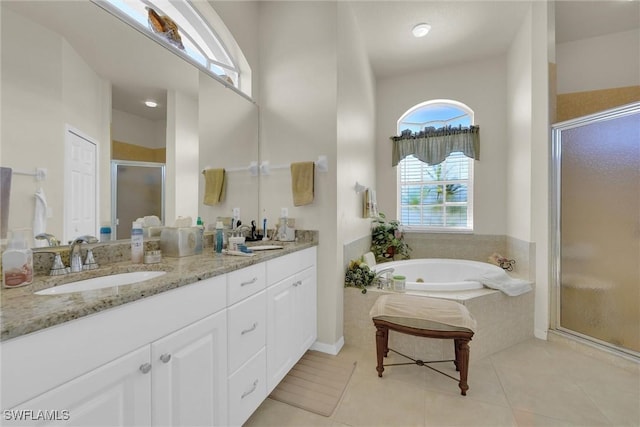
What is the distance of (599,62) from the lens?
2887 millimetres

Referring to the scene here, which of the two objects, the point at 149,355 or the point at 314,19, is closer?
the point at 149,355

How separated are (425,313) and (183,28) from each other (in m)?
2.55

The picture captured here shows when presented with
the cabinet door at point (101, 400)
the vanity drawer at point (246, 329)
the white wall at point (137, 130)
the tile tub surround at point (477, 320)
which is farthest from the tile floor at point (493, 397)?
the white wall at point (137, 130)

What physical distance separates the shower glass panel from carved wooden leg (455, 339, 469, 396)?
4.43 ft

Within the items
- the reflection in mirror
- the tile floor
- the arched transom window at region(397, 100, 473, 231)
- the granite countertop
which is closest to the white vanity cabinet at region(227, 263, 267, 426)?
the granite countertop

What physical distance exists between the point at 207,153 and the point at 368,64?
239 centimetres

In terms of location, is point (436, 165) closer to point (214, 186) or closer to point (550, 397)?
point (550, 397)

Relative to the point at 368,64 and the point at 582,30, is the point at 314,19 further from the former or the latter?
the point at 582,30

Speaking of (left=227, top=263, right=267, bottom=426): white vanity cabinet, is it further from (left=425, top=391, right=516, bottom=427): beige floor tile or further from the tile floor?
(left=425, top=391, right=516, bottom=427): beige floor tile

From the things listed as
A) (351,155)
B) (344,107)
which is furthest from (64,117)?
(351,155)

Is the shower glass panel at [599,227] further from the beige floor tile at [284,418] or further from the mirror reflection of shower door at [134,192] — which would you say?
the mirror reflection of shower door at [134,192]

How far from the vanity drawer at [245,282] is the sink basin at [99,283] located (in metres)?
0.30

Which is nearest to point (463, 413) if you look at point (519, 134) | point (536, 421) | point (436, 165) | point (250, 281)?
point (536, 421)

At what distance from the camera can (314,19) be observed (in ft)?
7.09
